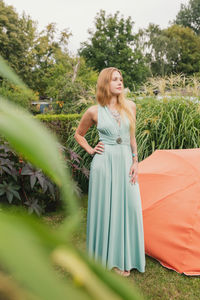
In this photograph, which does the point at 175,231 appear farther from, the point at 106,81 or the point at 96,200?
the point at 106,81

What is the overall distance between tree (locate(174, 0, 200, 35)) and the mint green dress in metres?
41.8

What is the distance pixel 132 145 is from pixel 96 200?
70 centimetres

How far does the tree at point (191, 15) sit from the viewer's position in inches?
1537

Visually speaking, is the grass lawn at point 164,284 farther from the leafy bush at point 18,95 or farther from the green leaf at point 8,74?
the green leaf at point 8,74

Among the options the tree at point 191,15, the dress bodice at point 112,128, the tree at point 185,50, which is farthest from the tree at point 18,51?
the tree at point 191,15

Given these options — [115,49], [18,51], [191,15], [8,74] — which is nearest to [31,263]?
[8,74]

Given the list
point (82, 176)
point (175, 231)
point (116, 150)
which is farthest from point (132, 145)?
point (82, 176)

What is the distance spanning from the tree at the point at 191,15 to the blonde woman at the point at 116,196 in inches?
1643

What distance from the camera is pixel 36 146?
0.15m

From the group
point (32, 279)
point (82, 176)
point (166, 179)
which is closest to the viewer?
point (32, 279)

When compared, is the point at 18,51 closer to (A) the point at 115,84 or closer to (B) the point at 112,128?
(B) the point at 112,128

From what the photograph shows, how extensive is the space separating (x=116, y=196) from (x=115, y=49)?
2647 centimetres

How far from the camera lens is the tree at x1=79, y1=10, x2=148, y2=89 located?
26266mm

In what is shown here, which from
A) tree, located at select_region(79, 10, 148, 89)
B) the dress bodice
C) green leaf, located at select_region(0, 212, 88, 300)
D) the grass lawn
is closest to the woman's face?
the dress bodice
